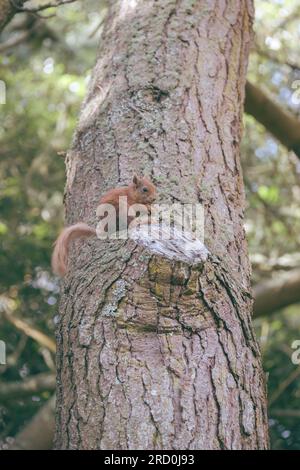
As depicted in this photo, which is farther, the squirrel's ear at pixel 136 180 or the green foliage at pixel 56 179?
the green foliage at pixel 56 179

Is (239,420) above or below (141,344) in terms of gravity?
below

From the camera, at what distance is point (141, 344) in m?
1.78

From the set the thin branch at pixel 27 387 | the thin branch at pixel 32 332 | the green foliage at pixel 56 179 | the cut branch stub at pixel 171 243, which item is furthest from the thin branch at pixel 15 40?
the cut branch stub at pixel 171 243

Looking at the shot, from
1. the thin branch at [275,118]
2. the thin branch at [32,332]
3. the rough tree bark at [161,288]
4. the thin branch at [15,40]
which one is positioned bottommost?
the rough tree bark at [161,288]

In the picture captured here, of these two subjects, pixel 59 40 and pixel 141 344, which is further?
pixel 59 40

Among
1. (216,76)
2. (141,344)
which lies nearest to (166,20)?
(216,76)

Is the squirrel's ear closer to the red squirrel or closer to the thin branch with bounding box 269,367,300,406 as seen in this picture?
the red squirrel

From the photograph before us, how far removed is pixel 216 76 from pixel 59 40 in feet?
11.7

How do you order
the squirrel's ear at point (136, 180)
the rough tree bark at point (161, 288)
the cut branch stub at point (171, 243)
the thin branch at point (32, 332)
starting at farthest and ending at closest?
the thin branch at point (32, 332) → the squirrel's ear at point (136, 180) → the cut branch stub at point (171, 243) → the rough tree bark at point (161, 288)

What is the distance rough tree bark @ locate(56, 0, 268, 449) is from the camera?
1.67 meters

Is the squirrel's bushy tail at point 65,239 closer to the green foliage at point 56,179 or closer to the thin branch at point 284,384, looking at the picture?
the green foliage at point 56,179

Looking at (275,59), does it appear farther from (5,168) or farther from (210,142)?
(210,142)

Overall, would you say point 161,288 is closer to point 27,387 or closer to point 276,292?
point 276,292

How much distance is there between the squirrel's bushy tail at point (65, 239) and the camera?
2.27 metres
